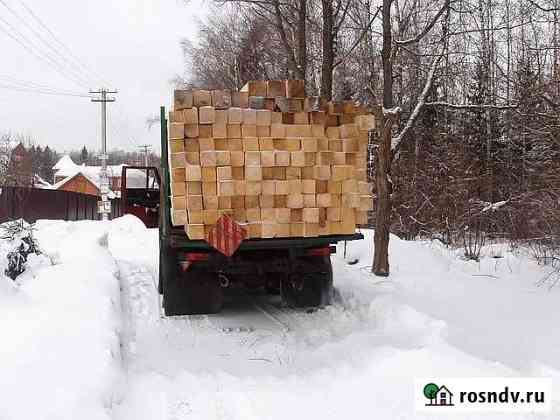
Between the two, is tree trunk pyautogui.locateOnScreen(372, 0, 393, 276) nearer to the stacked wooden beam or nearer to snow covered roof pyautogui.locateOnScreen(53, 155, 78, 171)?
the stacked wooden beam

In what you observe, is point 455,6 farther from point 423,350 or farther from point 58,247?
point 58,247

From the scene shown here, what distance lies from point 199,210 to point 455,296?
3969mm

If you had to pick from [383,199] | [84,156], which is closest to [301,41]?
[383,199]

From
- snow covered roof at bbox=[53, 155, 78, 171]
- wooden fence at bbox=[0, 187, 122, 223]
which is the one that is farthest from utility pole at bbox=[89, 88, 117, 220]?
snow covered roof at bbox=[53, 155, 78, 171]

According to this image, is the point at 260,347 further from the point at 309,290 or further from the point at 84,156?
the point at 84,156

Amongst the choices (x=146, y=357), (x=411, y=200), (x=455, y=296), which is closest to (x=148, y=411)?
(x=146, y=357)

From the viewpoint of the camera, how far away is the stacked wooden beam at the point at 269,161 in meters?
5.82

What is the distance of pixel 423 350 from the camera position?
16.8 ft

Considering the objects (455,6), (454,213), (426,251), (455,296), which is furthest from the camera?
(454,213)

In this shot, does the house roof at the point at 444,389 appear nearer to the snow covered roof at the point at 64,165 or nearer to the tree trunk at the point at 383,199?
the tree trunk at the point at 383,199
